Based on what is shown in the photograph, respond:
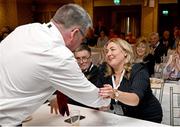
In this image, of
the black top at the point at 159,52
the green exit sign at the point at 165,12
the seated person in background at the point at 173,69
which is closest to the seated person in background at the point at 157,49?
the black top at the point at 159,52

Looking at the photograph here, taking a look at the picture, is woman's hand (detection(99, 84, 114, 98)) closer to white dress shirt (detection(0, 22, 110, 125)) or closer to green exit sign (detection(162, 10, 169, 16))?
white dress shirt (detection(0, 22, 110, 125))

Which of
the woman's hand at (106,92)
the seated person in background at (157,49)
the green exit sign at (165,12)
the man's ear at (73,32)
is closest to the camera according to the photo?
the man's ear at (73,32)

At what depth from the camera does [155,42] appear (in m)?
7.21

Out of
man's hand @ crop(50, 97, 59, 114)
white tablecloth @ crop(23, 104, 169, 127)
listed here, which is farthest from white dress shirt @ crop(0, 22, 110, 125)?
man's hand @ crop(50, 97, 59, 114)

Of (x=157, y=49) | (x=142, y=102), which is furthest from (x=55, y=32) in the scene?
(x=157, y=49)

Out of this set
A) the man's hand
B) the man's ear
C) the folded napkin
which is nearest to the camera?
the man's ear

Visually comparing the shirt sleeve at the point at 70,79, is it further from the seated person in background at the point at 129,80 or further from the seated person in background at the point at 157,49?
the seated person in background at the point at 157,49

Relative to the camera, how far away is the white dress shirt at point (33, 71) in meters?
1.60

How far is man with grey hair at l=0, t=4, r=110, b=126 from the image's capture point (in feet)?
5.26

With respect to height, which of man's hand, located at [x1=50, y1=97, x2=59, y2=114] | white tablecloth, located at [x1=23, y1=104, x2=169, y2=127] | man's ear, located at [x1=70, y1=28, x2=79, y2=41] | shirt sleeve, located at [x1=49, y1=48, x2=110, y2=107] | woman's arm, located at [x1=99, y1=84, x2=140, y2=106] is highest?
man's ear, located at [x1=70, y1=28, x2=79, y2=41]

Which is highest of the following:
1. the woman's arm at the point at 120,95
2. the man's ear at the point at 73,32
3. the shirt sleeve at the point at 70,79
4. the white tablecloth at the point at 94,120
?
the man's ear at the point at 73,32

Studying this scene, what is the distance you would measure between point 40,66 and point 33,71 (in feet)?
0.17

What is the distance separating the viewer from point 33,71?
1600 millimetres

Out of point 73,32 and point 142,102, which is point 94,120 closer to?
point 142,102
